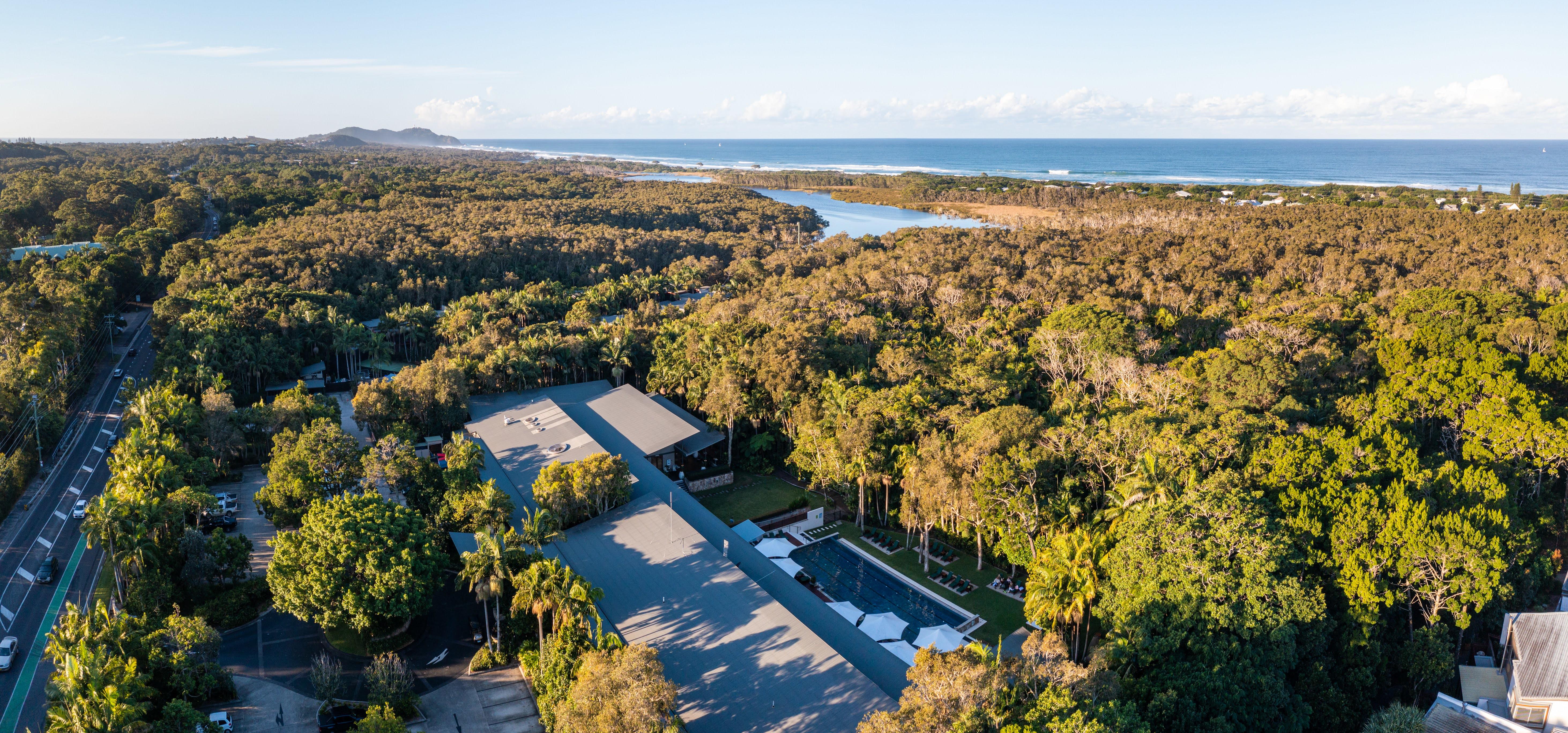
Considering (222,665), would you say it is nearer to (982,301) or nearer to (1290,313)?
(982,301)

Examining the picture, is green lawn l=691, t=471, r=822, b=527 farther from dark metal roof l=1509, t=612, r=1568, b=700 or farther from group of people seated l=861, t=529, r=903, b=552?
dark metal roof l=1509, t=612, r=1568, b=700

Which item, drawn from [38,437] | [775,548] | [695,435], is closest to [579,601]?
[775,548]

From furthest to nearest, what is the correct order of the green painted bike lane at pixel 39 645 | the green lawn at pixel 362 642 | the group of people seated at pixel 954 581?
the group of people seated at pixel 954 581, the green lawn at pixel 362 642, the green painted bike lane at pixel 39 645

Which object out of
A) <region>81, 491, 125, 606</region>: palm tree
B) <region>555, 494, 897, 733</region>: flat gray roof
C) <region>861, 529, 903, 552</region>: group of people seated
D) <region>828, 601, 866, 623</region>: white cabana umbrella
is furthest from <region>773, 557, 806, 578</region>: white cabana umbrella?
<region>81, 491, 125, 606</region>: palm tree

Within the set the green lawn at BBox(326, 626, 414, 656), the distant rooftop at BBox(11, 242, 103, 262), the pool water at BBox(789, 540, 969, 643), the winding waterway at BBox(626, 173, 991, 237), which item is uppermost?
the winding waterway at BBox(626, 173, 991, 237)

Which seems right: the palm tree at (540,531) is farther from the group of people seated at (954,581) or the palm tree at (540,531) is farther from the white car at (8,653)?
the white car at (8,653)

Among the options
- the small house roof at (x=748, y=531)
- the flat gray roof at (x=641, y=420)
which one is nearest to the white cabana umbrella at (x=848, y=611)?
the small house roof at (x=748, y=531)
